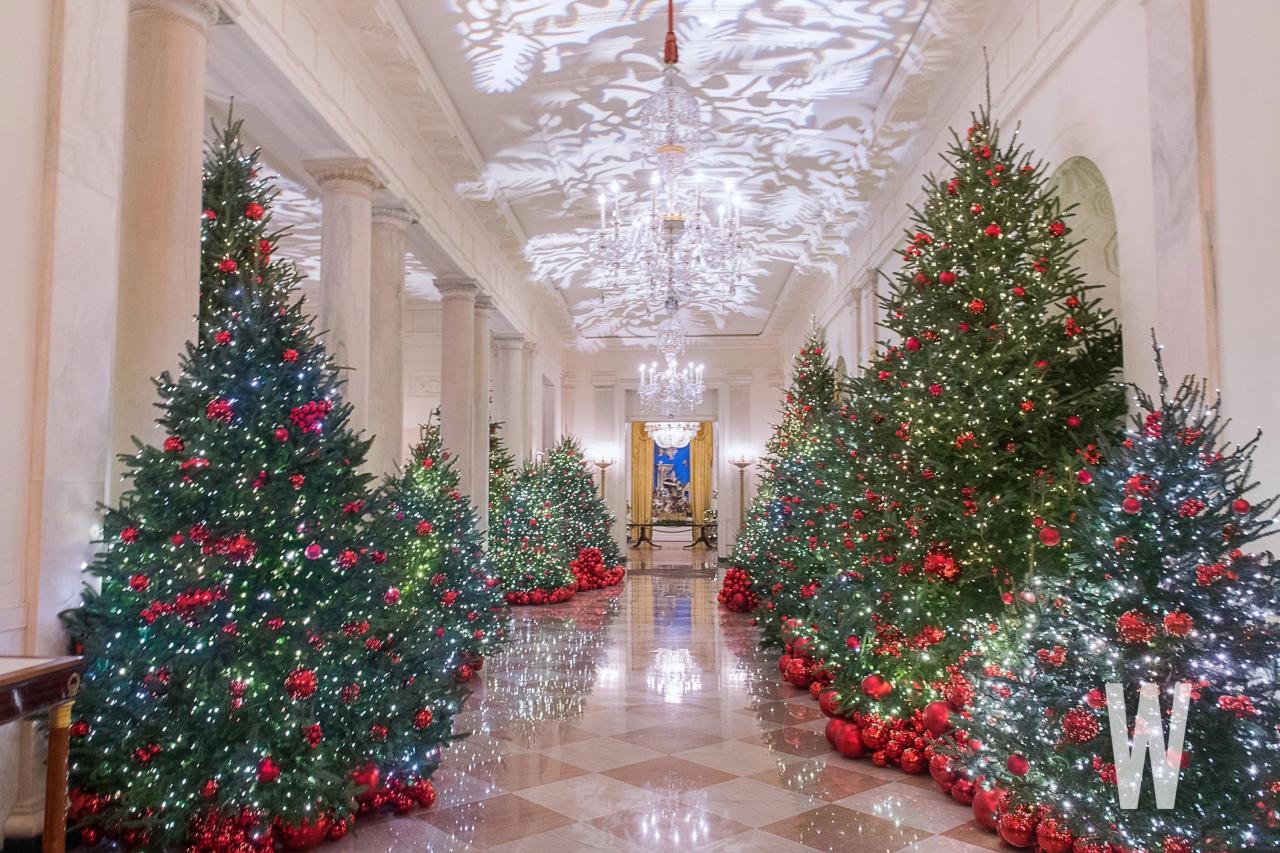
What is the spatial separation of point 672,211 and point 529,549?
20.7ft

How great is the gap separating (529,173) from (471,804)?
23.7 ft

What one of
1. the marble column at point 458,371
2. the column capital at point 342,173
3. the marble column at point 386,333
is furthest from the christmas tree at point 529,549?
the column capital at point 342,173

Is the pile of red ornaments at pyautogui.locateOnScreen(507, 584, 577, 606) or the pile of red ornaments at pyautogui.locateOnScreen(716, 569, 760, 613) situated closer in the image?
the pile of red ornaments at pyautogui.locateOnScreen(716, 569, 760, 613)

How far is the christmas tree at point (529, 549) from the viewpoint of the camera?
12031 mm

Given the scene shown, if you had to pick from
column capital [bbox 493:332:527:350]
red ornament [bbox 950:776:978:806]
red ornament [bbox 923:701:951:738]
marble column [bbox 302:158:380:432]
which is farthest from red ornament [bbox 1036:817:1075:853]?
column capital [bbox 493:332:527:350]

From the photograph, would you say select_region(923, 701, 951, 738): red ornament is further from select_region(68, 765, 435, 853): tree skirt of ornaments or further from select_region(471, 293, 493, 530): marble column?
select_region(471, 293, 493, 530): marble column

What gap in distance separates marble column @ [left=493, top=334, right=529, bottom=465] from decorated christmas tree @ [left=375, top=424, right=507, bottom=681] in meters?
5.96

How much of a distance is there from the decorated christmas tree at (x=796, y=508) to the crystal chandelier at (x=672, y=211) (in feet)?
6.00

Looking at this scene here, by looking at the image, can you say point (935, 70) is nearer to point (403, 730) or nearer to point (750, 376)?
point (403, 730)

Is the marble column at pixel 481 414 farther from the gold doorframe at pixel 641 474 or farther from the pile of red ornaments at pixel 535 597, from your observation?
the gold doorframe at pixel 641 474

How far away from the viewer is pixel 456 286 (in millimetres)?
10750

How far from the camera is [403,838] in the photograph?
3621mm

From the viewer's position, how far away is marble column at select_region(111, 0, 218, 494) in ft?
13.5

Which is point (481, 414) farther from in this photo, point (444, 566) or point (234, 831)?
point (234, 831)
